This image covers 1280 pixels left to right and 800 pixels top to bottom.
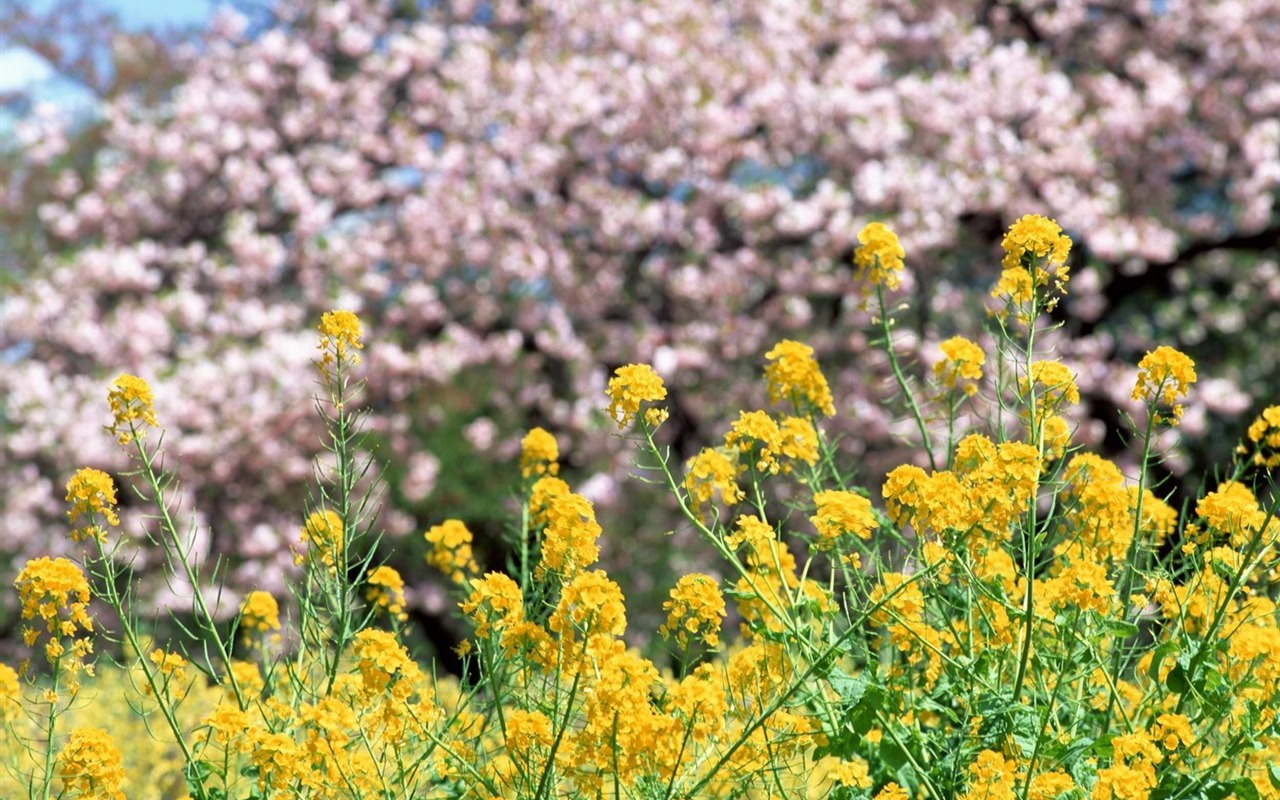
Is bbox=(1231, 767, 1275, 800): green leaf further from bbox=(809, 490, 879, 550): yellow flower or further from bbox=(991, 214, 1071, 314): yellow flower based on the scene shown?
bbox=(991, 214, 1071, 314): yellow flower

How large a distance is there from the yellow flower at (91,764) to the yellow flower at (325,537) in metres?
0.62

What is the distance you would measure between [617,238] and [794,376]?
22.3 ft

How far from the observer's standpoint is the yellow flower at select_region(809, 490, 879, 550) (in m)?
3.01

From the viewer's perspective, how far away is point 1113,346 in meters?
11.3

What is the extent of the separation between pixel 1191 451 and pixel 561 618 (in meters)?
10.3

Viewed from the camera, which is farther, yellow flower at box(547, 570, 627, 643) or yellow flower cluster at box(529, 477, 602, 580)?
yellow flower cluster at box(529, 477, 602, 580)

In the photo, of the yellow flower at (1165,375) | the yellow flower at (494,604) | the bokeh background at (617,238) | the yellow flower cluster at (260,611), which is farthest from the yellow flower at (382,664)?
the bokeh background at (617,238)

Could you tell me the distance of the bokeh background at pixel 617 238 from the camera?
10305 mm

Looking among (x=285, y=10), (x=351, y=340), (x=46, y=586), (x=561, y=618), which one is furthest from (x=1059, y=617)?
(x=285, y=10)

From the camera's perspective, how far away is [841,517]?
119 inches

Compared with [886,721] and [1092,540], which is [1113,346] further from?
[886,721]

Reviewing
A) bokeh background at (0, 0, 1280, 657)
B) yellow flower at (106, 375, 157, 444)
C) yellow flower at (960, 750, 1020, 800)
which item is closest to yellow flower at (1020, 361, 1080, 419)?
yellow flower at (960, 750, 1020, 800)

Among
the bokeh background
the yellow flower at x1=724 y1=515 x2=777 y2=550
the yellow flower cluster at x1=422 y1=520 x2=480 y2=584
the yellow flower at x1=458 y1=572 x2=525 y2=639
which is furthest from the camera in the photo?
the bokeh background

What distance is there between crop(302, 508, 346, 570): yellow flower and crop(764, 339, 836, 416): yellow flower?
1.18m
